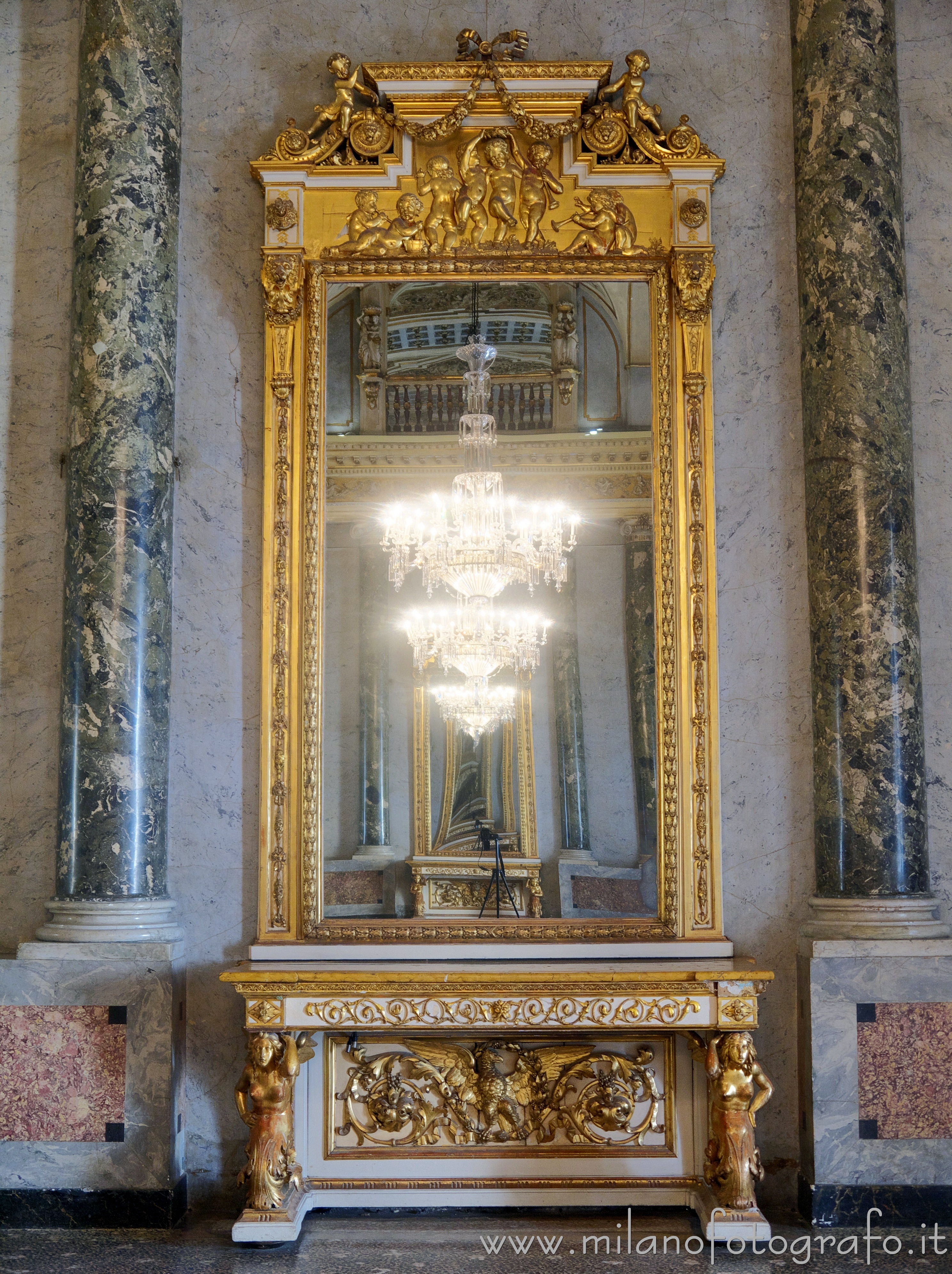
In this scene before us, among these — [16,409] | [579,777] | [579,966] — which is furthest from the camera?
[16,409]

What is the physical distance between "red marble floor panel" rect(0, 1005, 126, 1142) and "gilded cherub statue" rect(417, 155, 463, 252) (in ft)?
11.2

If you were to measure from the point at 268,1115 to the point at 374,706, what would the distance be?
1.57 meters

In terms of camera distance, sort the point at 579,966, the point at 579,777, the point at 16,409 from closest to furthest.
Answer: the point at 579,966, the point at 579,777, the point at 16,409

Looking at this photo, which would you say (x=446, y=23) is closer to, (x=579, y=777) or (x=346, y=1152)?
(x=579, y=777)

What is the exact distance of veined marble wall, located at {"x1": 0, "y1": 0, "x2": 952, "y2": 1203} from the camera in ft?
16.1

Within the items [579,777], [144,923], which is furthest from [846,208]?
[144,923]

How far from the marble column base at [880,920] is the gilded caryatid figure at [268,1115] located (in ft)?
6.84

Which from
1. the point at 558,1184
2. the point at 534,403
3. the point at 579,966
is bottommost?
the point at 558,1184

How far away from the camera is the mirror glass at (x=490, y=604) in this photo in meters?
4.73

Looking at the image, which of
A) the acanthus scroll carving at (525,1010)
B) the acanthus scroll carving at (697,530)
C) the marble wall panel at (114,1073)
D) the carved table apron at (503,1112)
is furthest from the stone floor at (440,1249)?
the acanthus scroll carving at (697,530)

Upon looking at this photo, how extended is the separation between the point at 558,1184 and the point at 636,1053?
572mm

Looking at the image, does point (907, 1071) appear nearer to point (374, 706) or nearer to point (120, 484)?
point (374, 706)

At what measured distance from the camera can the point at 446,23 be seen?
5.24 metres

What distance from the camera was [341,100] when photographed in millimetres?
5047
